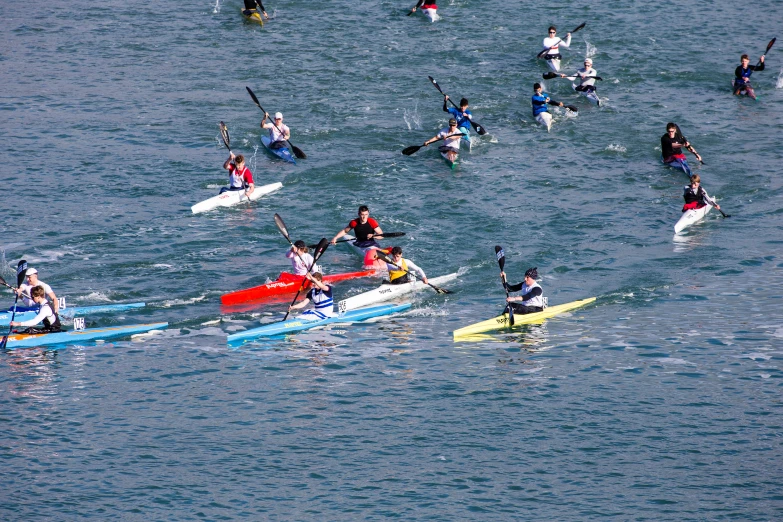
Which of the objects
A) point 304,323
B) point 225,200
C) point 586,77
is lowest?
point 304,323

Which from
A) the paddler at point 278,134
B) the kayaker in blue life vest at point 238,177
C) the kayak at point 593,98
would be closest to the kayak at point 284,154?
the paddler at point 278,134

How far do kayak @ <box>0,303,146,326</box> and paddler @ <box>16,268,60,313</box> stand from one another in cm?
25

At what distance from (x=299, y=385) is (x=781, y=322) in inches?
479

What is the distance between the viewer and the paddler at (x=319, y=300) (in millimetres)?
24062

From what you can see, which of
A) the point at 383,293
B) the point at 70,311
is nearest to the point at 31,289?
the point at 70,311

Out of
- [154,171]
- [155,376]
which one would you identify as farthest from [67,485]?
[154,171]

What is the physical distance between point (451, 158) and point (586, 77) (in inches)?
367

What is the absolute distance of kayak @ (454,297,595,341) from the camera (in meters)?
23.7

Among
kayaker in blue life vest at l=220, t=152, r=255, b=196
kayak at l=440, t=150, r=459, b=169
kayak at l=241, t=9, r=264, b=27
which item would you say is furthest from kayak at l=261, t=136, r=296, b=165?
kayak at l=241, t=9, r=264, b=27

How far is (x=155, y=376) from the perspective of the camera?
2178 cm

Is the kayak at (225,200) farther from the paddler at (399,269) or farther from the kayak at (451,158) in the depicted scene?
the paddler at (399,269)

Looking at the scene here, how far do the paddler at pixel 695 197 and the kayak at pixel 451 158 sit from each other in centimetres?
863

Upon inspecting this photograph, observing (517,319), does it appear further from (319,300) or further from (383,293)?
(319,300)

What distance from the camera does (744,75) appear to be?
4244cm
